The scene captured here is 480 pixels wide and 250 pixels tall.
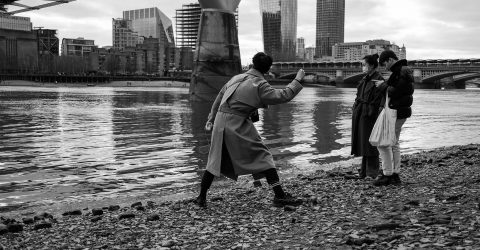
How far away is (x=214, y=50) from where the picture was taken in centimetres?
5491

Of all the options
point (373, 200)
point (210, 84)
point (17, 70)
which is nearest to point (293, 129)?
point (373, 200)

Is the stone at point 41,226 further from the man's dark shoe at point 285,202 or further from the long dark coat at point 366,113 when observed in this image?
the long dark coat at point 366,113

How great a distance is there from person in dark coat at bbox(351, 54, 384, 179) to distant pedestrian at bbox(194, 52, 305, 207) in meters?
2.22

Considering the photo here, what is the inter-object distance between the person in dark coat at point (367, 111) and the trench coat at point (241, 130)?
7.30 feet

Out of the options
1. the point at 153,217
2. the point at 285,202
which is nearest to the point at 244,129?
the point at 285,202

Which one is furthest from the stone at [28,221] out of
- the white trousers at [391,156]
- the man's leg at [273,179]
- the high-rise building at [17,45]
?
the high-rise building at [17,45]

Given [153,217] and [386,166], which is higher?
[386,166]

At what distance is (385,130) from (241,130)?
2537 millimetres

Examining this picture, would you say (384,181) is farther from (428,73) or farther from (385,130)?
(428,73)

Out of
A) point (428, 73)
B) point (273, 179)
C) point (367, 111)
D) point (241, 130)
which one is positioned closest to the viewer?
point (241, 130)

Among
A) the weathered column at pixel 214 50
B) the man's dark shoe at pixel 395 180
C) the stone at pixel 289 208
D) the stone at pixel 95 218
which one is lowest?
the stone at pixel 95 218

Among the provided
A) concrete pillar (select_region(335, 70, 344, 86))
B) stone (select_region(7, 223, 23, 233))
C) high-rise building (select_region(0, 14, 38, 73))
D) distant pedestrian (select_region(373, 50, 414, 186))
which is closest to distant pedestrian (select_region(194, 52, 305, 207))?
distant pedestrian (select_region(373, 50, 414, 186))

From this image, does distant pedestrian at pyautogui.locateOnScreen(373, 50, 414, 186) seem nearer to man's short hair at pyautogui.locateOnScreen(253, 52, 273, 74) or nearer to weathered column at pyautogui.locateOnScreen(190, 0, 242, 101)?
Result: man's short hair at pyautogui.locateOnScreen(253, 52, 273, 74)

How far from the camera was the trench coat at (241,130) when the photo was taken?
7.25 meters
